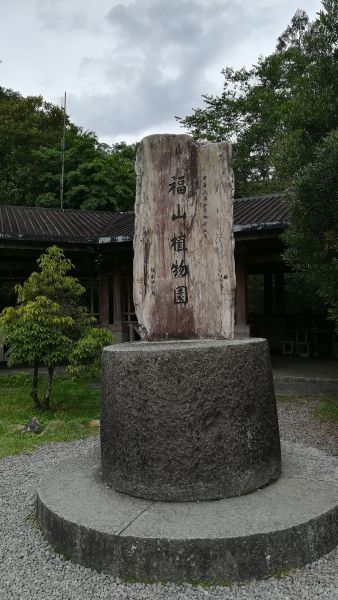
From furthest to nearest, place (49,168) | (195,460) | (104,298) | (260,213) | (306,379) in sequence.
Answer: (49,168) → (104,298) → (260,213) → (306,379) → (195,460)

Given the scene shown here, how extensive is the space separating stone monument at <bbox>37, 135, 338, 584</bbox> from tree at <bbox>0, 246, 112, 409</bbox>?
9.31 feet

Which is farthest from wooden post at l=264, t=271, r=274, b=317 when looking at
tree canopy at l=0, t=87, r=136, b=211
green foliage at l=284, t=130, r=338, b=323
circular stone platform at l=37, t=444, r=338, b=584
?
circular stone platform at l=37, t=444, r=338, b=584

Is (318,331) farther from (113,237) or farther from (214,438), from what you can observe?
(214,438)

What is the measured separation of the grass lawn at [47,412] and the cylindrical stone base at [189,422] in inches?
119

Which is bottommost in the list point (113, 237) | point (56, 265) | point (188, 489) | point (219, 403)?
point (188, 489)

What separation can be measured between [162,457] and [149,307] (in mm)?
1529

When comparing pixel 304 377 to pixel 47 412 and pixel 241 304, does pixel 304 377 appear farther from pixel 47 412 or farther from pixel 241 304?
pixel 47 412

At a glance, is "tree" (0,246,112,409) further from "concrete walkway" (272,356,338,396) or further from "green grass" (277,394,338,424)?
"concrete walkway" (272,356,338,396)

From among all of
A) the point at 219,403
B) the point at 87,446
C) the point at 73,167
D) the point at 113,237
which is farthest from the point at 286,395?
the point at 73,167

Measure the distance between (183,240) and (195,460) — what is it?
6.47 ft

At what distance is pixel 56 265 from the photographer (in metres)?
7.50

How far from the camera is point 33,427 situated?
678 cm

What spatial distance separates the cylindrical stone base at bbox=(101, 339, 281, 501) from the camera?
334 centimetres

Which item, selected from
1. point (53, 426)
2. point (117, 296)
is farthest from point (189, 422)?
point (117, 296)
